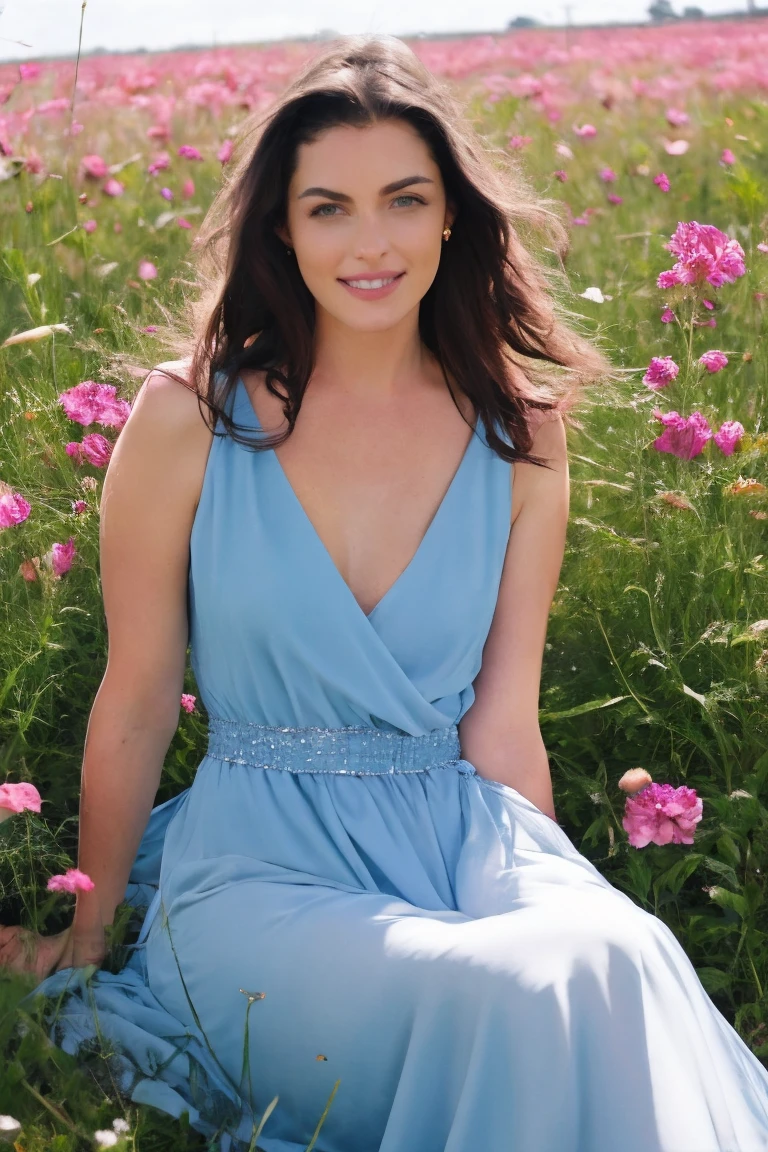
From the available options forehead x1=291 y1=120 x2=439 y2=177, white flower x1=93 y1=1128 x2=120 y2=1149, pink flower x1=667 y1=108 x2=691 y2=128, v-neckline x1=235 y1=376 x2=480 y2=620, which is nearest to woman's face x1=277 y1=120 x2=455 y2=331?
forehead x1=291 y1=120 x2=439 y2=177

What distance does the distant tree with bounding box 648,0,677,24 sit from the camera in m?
8.69

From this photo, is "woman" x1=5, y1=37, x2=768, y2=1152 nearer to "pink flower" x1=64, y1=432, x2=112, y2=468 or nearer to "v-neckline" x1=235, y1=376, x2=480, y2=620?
"v-neckline" x1=235, y1=376, x2=480, y2=620

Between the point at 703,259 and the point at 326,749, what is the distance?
1170 mm

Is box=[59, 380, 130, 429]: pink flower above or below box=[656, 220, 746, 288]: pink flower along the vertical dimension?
below

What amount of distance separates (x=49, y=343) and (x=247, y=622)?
124 centimetres

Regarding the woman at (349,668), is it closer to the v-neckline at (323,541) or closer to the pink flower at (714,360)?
the v-neckline at (323,541)

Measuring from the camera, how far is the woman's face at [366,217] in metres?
2.07

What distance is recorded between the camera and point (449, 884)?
82.3 inches

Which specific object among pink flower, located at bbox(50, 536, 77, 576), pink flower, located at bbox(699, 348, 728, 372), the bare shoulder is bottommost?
pink flower, located at bbox(50, 536, 77, 576)

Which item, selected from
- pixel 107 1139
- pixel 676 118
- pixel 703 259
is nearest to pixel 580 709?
pixel 703 259

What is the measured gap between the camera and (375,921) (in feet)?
5.99

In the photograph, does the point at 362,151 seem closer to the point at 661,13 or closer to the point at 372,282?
the point at 372,282

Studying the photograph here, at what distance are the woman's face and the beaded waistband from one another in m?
0.60

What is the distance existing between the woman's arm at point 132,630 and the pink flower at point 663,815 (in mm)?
731
